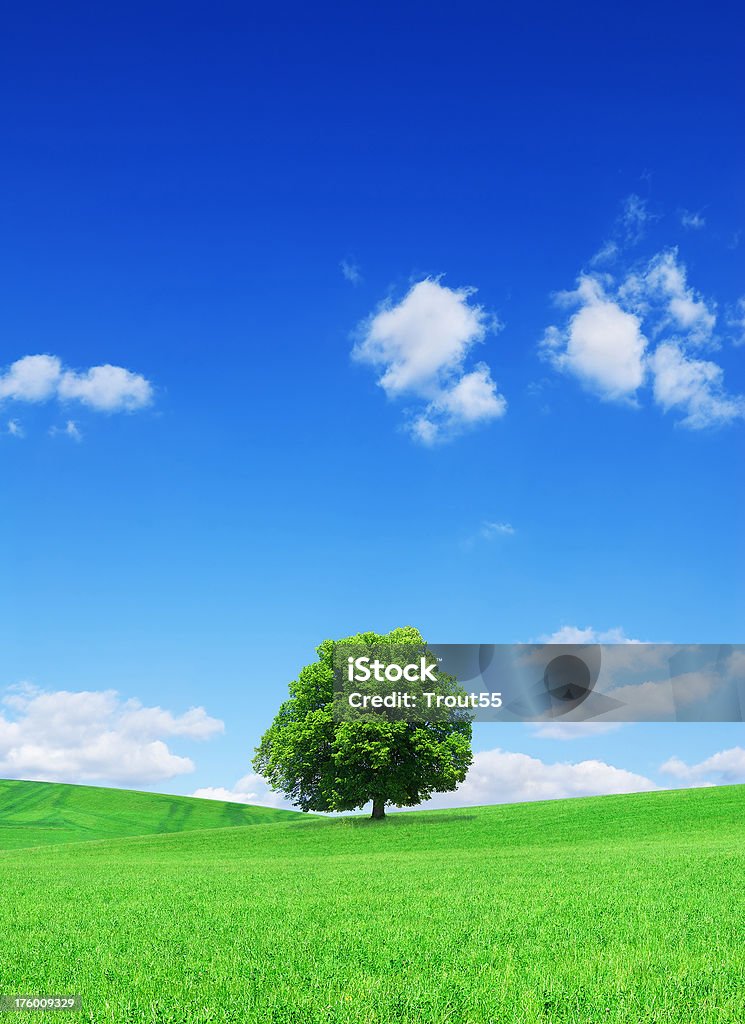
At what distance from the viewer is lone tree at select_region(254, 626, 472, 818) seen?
4712 cm

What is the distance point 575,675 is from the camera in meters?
41.9

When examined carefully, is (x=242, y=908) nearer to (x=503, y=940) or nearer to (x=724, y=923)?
(x=503, y=940)

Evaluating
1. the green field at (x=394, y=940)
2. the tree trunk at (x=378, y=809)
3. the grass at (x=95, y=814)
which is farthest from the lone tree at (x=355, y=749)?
the grass at (x=95, y=814)

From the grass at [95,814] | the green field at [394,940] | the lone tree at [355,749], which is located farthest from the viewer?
the grass at [95,814]

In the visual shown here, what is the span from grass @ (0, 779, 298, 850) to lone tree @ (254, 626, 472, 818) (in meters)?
35.7

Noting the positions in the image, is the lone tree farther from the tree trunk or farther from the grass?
the grass

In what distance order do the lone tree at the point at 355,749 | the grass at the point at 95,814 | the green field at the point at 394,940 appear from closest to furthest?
the green field at the point at 394,940 → the lone tree at the point at 355,749 → the grass at the point at 95,814

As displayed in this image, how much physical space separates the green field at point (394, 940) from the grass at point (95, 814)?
55.5 metres

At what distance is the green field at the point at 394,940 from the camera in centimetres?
810

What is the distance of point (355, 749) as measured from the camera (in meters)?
47.0

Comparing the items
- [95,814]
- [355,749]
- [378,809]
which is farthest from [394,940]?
[95,814]

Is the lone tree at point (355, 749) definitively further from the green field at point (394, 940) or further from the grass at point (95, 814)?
the grass at point (95, 814)

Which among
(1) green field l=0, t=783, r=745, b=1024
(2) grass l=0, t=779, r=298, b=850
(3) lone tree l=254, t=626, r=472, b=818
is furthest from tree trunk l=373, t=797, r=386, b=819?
(2) grass l=0, t=779, r=298, b=850

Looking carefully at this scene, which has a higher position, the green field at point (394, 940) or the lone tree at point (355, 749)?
the lone tree at point (355, 749)
